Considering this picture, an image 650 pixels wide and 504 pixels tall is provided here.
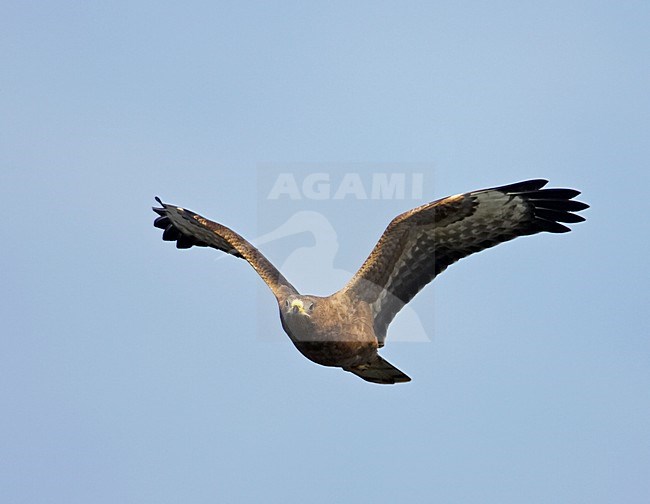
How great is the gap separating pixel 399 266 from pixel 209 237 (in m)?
3.11

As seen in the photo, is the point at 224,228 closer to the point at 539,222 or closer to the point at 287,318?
the point at 287,318

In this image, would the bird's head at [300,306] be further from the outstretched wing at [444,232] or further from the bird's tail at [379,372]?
the bird's tail at [379,372]

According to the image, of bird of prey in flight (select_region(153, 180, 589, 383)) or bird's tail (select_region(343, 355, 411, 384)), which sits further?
bird's tail (select_region(343, 355, 411, 384))

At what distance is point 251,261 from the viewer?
45.9ft

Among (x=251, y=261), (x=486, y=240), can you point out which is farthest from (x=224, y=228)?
(x=486, y=240)

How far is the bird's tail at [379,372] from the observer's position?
535 inches

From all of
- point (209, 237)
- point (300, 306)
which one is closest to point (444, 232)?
point (300, 306)

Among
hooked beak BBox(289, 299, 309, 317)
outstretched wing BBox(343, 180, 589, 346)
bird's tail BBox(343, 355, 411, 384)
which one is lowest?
bird's tail BBox(343, 355, 411, 384)

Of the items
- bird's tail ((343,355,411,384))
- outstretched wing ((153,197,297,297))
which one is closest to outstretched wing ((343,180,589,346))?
bird's tail ((343,355,411,384))

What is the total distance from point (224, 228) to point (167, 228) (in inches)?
63.4

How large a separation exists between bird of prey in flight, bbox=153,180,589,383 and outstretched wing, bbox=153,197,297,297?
0.03m

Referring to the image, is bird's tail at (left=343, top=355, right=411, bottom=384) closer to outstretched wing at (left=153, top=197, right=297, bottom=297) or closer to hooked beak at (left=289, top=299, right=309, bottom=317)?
outstretched wing at (left=153, top=197, right=297, bottom=297)

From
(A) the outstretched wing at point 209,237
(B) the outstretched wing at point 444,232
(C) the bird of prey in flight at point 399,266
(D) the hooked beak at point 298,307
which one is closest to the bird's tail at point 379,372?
(C) the bird of prey in flight at point 399,266

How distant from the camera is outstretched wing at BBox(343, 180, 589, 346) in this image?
1269cm
